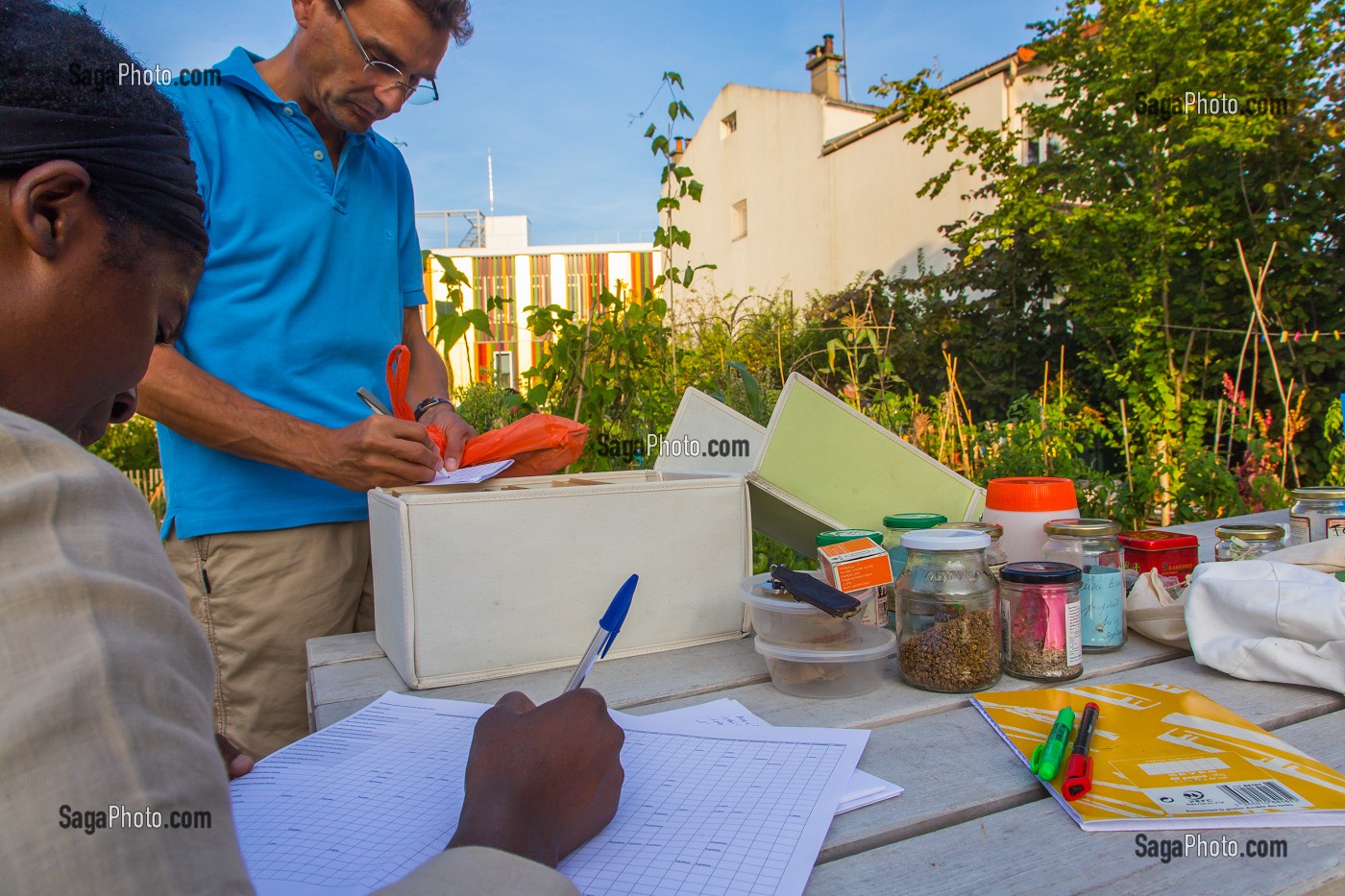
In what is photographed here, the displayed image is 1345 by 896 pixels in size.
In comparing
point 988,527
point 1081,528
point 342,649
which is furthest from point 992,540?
point 342,649

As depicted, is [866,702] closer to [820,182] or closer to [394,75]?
[394,75]

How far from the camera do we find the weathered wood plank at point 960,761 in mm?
794

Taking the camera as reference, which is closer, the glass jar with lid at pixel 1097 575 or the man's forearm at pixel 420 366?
the glass jar with lid at pixel 1097 575

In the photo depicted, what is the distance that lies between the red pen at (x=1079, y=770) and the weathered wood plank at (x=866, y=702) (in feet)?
0.66

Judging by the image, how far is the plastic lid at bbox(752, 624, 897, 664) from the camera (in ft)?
3.67

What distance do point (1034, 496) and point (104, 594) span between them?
1.44 metres

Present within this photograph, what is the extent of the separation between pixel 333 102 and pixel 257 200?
0.25 meters

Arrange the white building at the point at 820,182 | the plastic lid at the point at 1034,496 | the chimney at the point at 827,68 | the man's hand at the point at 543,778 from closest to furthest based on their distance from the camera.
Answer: the man's hand at the point at 543,778, the plastic lid at the point at 1034,496, the white building at the point at 820,182, the chimney at the point at 827,68

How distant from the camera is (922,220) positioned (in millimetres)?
11758

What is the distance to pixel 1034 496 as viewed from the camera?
4.97 ft

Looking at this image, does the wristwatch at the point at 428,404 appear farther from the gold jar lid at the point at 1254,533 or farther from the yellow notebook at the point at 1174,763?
the gold jar lid at the point at 1254,533

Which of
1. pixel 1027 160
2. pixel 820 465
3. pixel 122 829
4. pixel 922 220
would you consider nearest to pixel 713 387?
pixel 820 465
